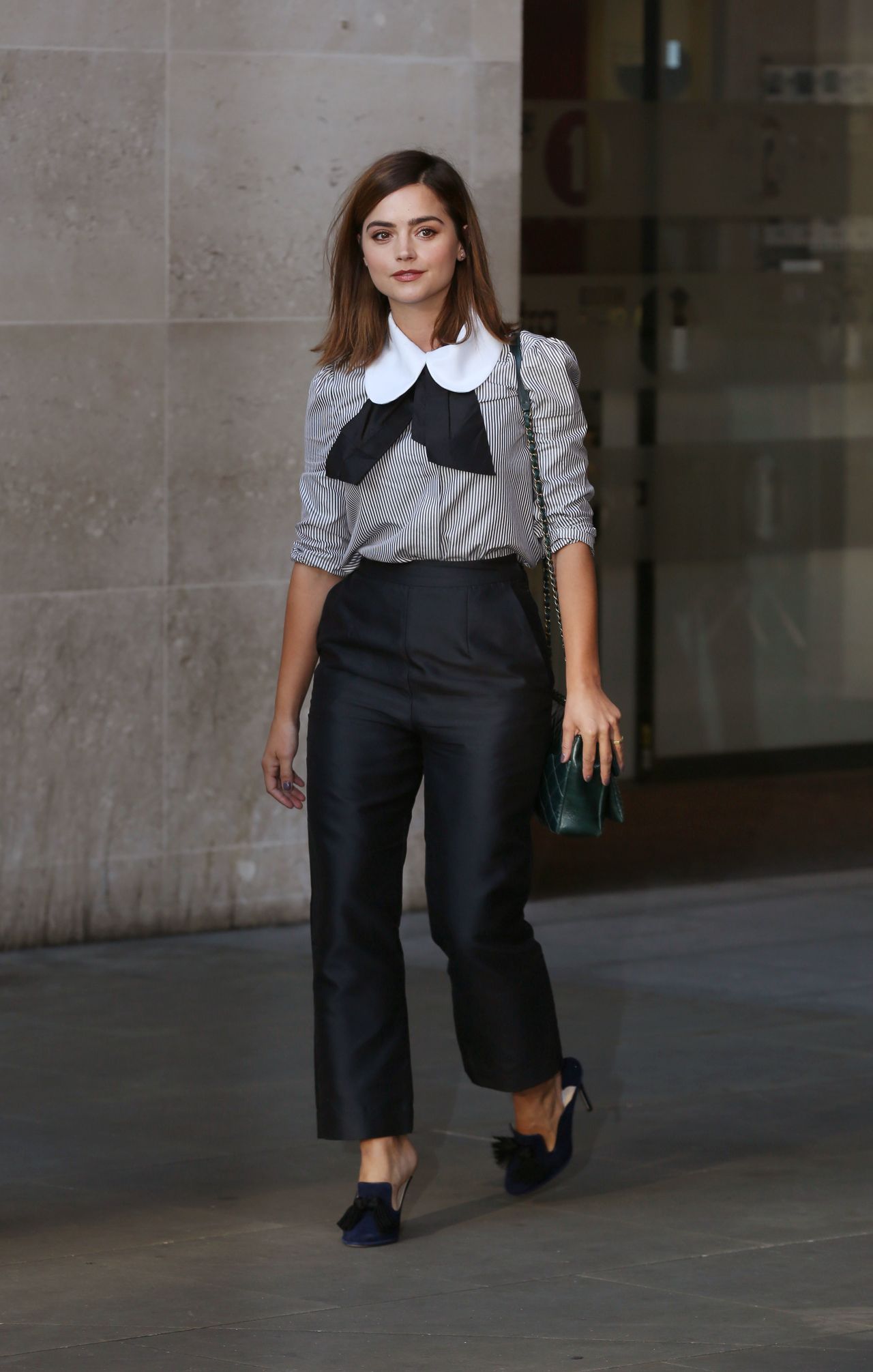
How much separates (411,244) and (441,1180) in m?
1.84

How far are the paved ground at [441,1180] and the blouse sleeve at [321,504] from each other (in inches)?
48.8

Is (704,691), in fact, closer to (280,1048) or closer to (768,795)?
(768,795)

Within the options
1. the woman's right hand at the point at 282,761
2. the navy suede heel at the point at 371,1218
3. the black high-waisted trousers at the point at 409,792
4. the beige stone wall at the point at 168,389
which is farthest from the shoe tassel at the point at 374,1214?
the beige stone wall at the point at 168,389

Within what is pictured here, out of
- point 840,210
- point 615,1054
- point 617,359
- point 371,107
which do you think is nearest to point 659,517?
point 617,359

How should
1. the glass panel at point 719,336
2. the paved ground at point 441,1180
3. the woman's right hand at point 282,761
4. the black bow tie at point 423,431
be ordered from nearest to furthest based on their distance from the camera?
1. the paved ground at point 441,1180
2. the black bow tie at point 423,431
3. the woman's right hand at point 282,761
4. the glass panel at point 719,336

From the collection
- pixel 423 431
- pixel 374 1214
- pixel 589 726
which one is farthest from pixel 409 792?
pixel 374 1214

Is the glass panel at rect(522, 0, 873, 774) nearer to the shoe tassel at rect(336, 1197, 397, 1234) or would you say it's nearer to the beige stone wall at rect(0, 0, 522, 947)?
the beige stone wall at rect(0, 0, 522, 947)

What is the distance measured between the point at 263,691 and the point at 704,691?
3184mm

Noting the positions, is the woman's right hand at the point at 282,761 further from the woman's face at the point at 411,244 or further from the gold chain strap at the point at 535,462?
the woman's face at the point at 411,244

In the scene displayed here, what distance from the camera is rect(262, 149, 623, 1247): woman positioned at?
5.05 m

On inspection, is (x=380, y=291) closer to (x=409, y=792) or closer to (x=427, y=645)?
(x=427, y=645)

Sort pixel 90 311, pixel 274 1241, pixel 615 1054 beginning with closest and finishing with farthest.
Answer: pixel 274 1241 < pixel 615 1054 < pixel 90 311

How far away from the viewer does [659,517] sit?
35.6 ft

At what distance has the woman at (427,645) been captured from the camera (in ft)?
16.6
